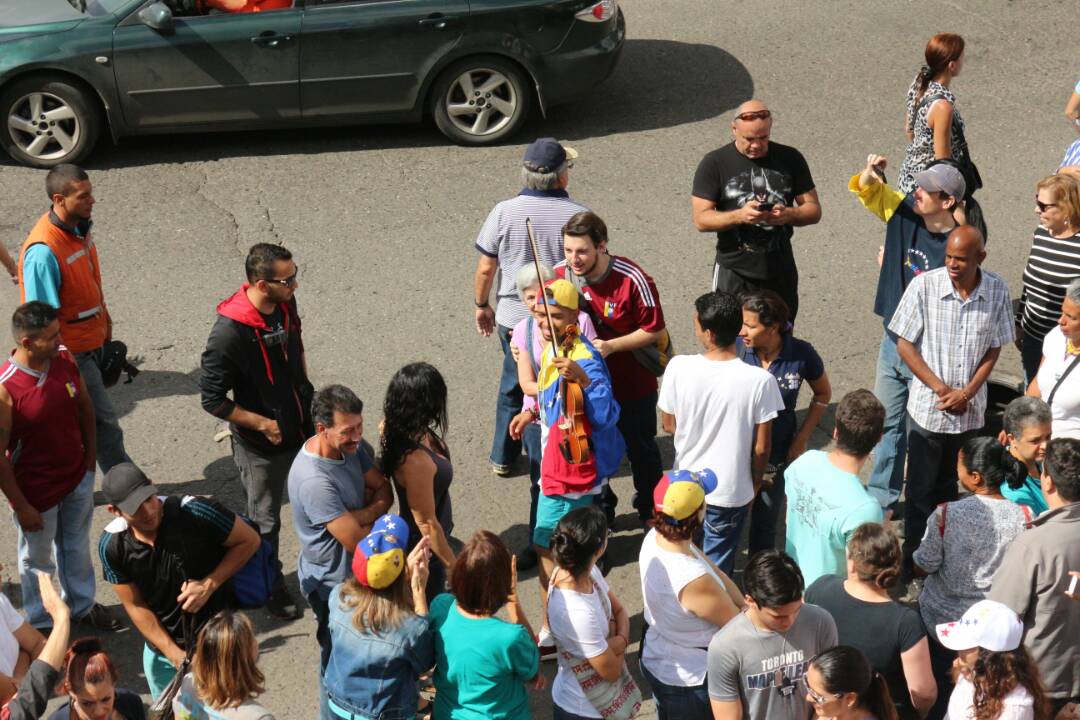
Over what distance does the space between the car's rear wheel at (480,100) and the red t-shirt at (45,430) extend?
17.4 feet

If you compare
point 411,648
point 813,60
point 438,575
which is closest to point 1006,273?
point 813,60

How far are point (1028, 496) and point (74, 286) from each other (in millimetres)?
5011

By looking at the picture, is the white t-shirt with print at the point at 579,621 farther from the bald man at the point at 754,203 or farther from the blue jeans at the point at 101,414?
the blue jeans at the point at 101,414

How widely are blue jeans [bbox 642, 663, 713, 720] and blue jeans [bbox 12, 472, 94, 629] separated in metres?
3.00

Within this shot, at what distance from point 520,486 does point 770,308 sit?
6.81ft

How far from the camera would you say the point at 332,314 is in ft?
30.6

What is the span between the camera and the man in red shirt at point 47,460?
20.5 ft

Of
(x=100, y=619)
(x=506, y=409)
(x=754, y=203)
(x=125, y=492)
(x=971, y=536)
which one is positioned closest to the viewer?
(x=125, y=492)

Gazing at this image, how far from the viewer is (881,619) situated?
517cm

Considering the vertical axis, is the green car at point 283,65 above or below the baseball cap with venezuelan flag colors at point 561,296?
above

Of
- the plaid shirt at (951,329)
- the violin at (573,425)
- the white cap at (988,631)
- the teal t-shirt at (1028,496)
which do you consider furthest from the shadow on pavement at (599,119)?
the white cap at (988,631)

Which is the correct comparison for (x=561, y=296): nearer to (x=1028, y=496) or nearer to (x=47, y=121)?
(x=1028, y=496)

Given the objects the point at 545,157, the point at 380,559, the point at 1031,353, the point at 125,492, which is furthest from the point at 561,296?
the point at 1031,353

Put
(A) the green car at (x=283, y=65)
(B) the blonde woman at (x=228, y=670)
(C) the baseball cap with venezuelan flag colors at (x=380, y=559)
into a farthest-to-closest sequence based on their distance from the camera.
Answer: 1. (A) the green car at (x=283, y=65)
2. (C) the baseball cap with venezuelan flag colors at (x=380, y=559)
3. (B) the blonde woman at (x=228, y=670)
